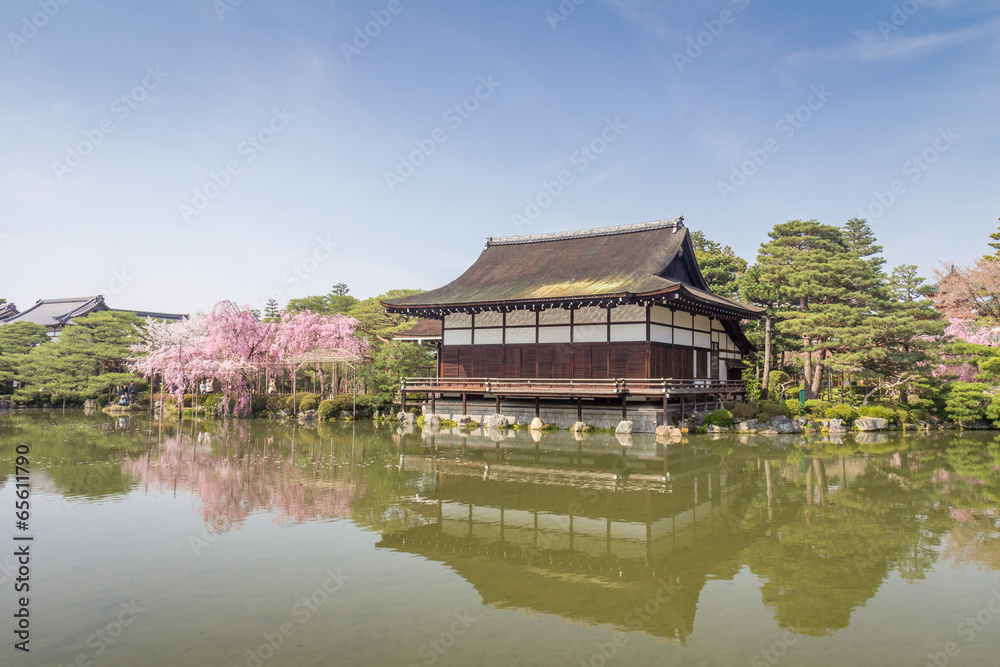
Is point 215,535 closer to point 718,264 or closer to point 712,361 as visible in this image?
point 712,361

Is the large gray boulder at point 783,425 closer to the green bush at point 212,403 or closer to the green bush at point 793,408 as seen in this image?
the green bush at point 793,408

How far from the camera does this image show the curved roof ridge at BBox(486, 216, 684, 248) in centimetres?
3131

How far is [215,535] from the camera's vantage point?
9.59m

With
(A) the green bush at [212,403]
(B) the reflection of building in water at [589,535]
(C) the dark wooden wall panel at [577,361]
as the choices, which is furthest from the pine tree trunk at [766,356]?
(A) the green bush at [212,403]

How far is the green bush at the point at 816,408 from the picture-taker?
89.1ft

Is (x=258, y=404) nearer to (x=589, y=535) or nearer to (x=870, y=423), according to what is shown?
(x=589, y=535)

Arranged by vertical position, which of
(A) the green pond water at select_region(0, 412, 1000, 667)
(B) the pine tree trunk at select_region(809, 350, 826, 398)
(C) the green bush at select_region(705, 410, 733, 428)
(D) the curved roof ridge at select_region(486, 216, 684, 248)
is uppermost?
(D) the curved roof ridge at select_region(486, 216, 684, 248)

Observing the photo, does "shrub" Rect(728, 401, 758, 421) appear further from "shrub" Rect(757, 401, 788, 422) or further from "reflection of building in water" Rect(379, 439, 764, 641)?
"reflection of building in water" Rect(379, 439, 764, 641)

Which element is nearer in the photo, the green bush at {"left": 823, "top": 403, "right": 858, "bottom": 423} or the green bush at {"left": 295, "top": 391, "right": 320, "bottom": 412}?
the green bush at {"left": 823, "top": 403, "right": 858, "bottom": 423}

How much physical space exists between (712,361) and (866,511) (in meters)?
20.0

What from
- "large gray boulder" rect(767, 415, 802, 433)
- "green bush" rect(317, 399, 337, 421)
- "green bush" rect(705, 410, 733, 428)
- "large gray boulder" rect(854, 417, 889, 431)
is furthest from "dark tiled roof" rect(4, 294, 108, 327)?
"large gray boulder" rect(854, 417, 889, 431)

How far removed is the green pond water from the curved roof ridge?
1761 cm

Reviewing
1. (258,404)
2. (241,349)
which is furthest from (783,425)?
(241,349)

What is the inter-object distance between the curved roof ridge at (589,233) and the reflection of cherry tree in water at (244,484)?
1958cm
